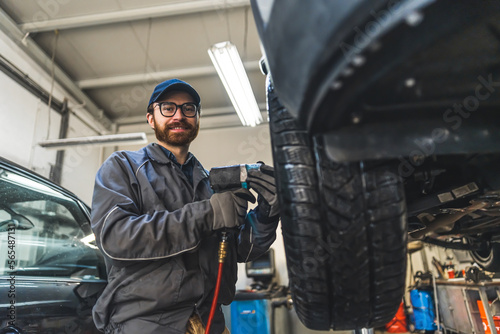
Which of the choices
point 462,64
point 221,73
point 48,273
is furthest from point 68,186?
point 462,64

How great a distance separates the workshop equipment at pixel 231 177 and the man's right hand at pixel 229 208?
18mm

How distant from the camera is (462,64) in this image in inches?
18.7

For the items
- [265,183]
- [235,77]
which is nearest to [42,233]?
[265,183]

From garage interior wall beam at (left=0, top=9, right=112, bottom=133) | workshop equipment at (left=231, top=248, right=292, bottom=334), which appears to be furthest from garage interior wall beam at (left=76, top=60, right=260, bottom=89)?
workshop equipment at (left=231, top=248, right=292, bottom=334)

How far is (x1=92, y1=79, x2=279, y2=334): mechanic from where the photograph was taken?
0.88 metres

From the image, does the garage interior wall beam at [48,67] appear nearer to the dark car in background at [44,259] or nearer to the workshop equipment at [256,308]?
the dark car in background at [44,259]

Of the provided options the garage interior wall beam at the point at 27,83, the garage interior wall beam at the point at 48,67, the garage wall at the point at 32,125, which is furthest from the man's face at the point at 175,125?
the garage interior wall beam at the point at 48,67

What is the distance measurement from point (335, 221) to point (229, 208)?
39 centimetres

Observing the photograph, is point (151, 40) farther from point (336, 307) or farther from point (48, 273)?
point (336, 307)

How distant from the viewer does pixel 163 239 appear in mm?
876

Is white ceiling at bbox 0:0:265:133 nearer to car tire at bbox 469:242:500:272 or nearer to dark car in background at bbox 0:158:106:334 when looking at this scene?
dark car in background at bbox 0:158:106:334

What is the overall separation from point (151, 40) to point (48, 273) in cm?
310

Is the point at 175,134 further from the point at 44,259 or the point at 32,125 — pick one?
the point at 32,125

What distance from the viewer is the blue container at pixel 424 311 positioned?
10.9ft
